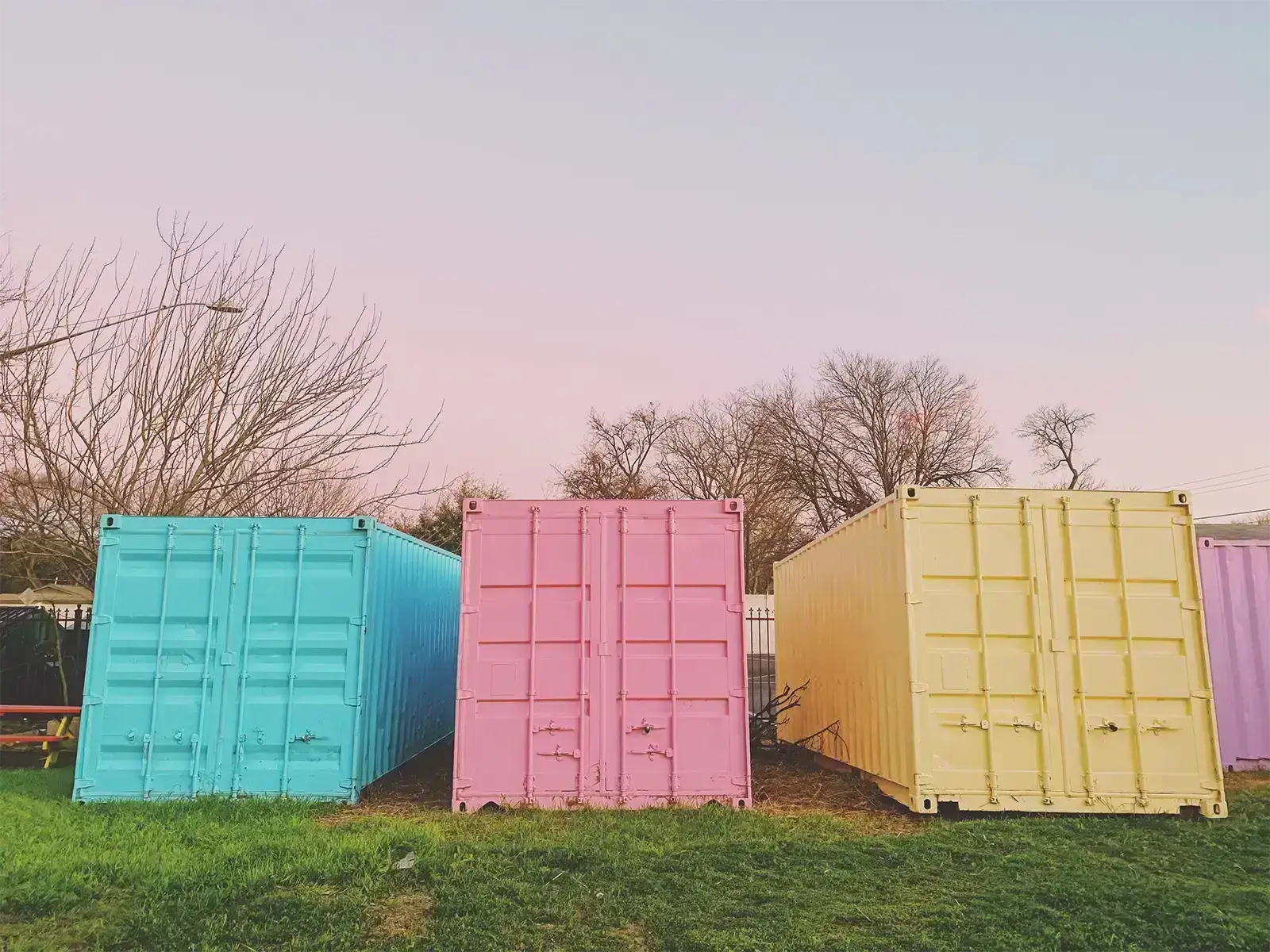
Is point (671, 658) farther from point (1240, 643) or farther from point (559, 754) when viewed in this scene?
point (1240, 643)

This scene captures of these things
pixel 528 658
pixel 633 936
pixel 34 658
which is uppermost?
pixel 528 658

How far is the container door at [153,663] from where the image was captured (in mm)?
8648

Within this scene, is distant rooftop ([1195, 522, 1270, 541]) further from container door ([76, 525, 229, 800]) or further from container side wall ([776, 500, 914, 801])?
container door ([76, 525, 229, 800])

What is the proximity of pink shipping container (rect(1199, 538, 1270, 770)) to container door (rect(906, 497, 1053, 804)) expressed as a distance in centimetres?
437

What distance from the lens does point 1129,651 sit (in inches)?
328

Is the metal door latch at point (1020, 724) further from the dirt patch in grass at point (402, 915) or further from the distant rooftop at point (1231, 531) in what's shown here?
the distant rooftop at point (1231, 531)

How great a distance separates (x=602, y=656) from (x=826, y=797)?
286cm

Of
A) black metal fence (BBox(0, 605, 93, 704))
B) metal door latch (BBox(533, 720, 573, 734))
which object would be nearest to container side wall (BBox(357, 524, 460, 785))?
metal door latch (BBox(533, 720, 573, 734))

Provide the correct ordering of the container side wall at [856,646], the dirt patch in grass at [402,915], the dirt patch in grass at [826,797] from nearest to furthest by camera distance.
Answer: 1. the dirt patch in grass at [402,915]
2. the dirt patch in grass at [826,797]
3. the container side wall at [856,646]

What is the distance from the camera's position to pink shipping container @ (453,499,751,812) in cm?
841

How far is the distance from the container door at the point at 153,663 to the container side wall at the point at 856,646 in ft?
21.3

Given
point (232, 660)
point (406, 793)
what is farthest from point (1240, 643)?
point (232, 660)

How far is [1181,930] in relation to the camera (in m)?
5.05

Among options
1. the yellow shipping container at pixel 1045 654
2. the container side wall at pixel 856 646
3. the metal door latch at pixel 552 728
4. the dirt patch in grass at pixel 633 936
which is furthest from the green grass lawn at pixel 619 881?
the container side wall at pixel 856 646
